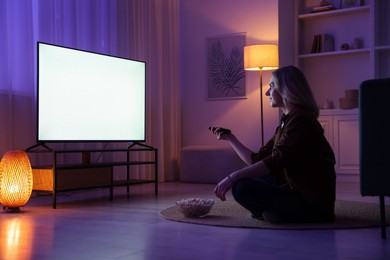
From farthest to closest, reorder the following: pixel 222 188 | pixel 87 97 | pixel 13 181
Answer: pixel 87 97, pixel 13 181, pixel 222 188

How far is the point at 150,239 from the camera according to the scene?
2377 mm

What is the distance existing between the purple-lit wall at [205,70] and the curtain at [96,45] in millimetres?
254

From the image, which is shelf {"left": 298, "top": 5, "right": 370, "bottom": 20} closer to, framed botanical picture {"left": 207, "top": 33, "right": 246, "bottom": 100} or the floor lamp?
the floor lamp

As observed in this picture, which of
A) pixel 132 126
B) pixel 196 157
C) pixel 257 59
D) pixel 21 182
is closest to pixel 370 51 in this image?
pixel 257 59

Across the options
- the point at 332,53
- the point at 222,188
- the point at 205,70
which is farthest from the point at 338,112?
the point at 222,188

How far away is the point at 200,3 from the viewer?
6547 mm

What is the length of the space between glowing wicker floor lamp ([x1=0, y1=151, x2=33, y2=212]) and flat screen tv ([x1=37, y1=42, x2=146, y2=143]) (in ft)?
1.24

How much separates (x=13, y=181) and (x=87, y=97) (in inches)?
40.0

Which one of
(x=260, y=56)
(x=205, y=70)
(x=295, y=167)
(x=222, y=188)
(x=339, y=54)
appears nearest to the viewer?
(x=222, y=188)

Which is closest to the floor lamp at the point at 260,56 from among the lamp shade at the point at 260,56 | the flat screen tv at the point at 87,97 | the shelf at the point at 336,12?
the lamp shade at the point at 260,56

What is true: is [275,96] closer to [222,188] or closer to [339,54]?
[222,188]

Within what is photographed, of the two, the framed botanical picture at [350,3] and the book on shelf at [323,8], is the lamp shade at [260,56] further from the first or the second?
the framed botanical picture at [350,3]

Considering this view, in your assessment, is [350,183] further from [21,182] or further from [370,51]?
[21,182]

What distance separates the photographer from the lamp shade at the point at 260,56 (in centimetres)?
564
